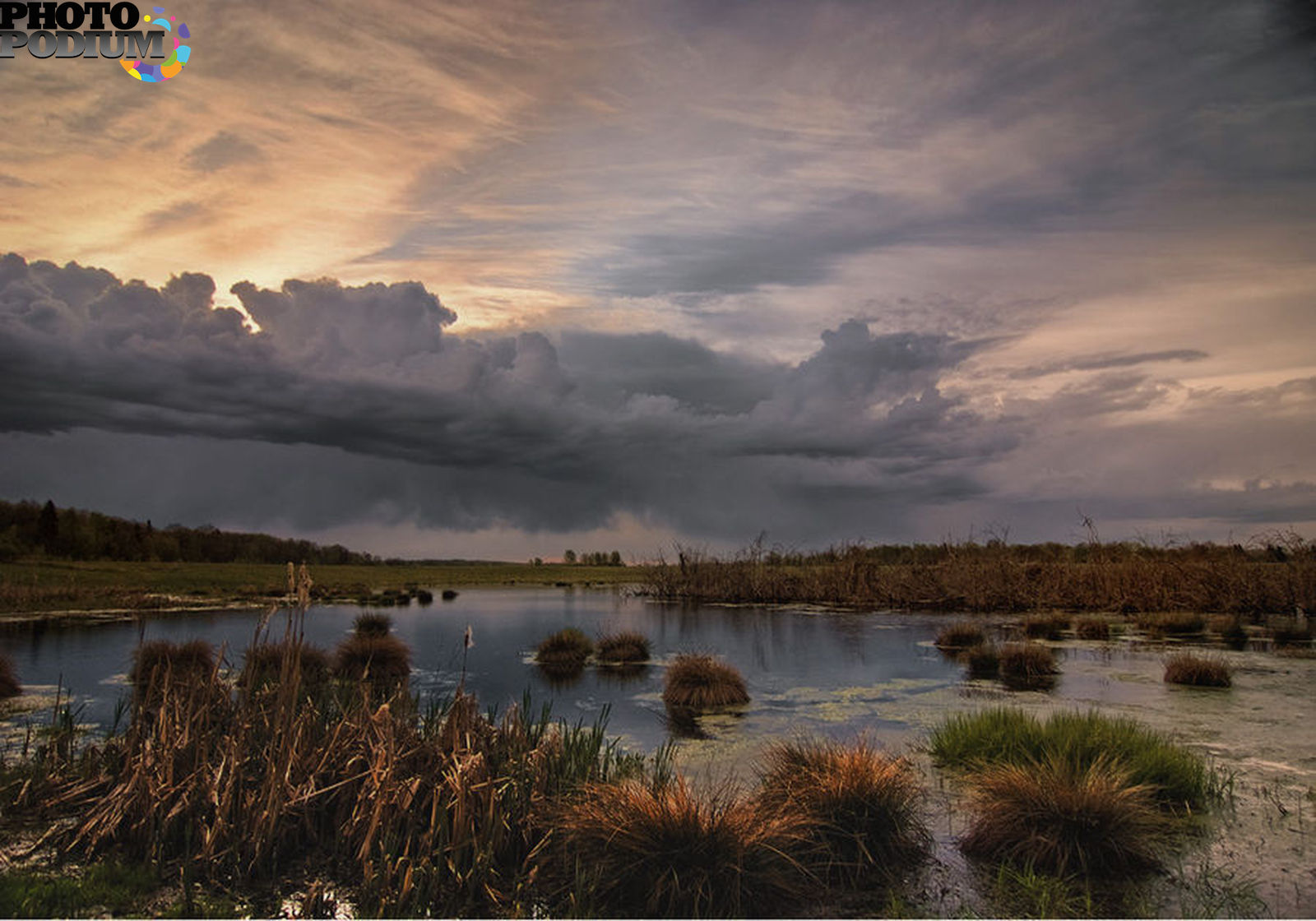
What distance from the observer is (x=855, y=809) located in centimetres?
751

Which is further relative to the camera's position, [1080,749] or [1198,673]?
[1198,673]

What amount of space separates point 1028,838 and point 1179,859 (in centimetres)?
143

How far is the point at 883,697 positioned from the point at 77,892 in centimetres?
1336

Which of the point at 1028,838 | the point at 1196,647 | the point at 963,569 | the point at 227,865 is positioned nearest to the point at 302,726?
the point at 227,865

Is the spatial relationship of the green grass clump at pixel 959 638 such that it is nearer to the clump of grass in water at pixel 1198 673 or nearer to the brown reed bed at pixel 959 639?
the brown reed bed at pixel 959 639

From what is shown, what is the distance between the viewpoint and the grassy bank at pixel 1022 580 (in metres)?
31.6

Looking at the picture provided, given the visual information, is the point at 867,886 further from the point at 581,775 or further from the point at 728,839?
the point at 581,775

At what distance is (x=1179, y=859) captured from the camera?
284 inches

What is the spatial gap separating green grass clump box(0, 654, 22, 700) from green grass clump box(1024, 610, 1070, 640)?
88.7 feet

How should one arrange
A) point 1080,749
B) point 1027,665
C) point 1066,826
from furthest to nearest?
1. point 1027,665
2. point 1080,749
3. point 1066,826

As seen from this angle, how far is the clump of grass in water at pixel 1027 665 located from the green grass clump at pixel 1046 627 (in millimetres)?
8222

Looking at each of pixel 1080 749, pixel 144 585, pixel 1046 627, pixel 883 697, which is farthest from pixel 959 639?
pixel 144 585

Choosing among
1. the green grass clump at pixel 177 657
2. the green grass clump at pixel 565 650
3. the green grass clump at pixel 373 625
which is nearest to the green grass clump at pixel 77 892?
the green grass clump at pixel 177 657

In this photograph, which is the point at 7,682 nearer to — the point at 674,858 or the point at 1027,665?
the point at 674,858
